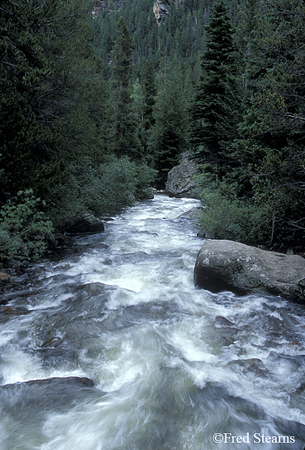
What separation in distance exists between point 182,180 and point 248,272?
20.5 meters

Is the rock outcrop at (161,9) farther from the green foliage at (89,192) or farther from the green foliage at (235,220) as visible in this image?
the green foliage at (235,220)

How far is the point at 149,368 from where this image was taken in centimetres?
435

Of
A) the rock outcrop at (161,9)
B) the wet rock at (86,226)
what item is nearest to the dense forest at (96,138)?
the wet rock at (86,226)

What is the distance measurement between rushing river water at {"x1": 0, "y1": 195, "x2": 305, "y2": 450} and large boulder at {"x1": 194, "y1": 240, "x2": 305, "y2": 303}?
0.83 feet

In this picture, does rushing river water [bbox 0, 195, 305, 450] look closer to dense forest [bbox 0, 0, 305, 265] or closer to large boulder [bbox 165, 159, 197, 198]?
dense forest [bbox 0, 0, 305, 265]

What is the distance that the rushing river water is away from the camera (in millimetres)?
3275

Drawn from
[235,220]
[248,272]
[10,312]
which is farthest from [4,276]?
[235,220]

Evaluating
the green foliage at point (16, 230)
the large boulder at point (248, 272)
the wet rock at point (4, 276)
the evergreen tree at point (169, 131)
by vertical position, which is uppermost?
the evergreen tree at point (169, 131)

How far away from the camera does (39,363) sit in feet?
14.1

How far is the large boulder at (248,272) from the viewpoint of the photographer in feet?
20.3

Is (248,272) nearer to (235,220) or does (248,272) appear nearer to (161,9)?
(235,220)

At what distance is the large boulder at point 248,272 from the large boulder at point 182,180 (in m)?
18.7

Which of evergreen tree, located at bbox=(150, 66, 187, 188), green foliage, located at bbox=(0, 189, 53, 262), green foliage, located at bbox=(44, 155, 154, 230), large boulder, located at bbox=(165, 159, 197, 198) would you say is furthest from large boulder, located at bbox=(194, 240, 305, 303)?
evergreen tree, located at bbox=(150, 66, 187, 188)

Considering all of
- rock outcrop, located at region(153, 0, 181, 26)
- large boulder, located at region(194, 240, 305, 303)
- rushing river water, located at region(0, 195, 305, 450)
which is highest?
rock outcrop, located at region(153, 0, 181, 26)
